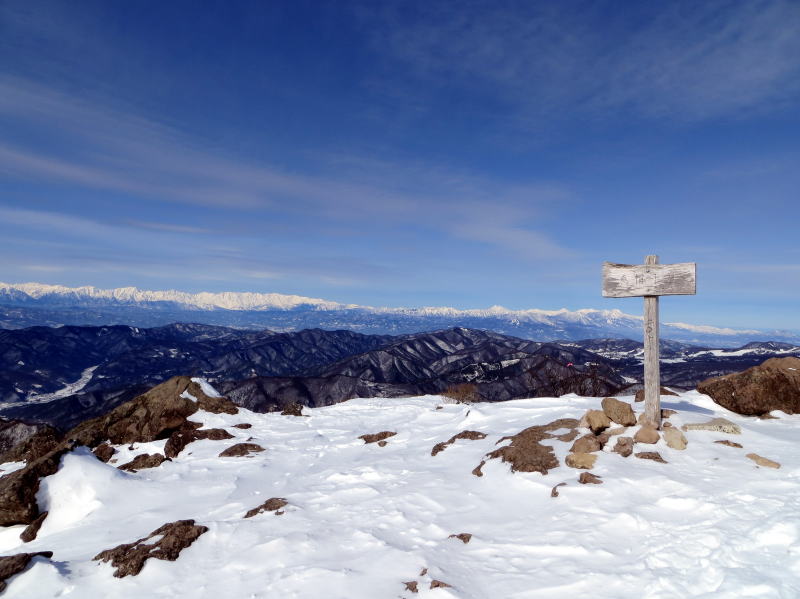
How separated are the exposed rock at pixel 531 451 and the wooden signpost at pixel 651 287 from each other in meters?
3.06

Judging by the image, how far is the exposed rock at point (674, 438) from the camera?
11891 mm

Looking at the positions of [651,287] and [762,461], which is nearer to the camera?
[762,461]

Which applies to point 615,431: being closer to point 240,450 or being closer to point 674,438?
point 674,438

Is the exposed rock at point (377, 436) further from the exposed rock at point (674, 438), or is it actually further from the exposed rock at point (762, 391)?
the exposed rock at point (762, 391)

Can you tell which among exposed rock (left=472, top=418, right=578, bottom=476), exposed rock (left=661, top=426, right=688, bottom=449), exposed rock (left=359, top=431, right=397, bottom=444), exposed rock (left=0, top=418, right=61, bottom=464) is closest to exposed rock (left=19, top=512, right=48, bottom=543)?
exposed rock (left=359, top=431, right=397, bottom=444)

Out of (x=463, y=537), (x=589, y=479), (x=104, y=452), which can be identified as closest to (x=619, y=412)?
(x=589, y=479)

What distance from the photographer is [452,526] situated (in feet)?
33.1

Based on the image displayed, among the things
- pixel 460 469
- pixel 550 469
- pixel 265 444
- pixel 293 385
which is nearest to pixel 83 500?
pixel 265 444

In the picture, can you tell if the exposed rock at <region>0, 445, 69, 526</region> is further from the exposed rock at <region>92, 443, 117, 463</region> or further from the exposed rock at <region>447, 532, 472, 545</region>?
the exposed rock at <region>447, 532, 472, 545</region>

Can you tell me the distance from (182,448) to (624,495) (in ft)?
63.6

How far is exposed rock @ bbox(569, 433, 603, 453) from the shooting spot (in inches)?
482

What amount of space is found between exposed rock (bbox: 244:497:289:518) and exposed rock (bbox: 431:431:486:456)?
6.27 m

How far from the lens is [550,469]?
39.1 ft

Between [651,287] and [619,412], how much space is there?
428cm
